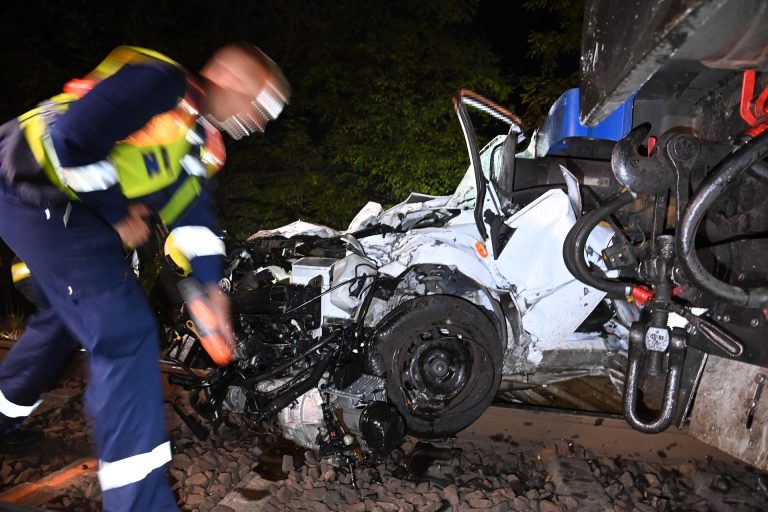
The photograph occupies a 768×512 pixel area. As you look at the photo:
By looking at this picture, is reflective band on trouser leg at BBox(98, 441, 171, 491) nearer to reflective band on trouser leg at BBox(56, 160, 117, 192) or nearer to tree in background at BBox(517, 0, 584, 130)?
reflective band on trouser leg at BBox(56, 160, 117, 192)

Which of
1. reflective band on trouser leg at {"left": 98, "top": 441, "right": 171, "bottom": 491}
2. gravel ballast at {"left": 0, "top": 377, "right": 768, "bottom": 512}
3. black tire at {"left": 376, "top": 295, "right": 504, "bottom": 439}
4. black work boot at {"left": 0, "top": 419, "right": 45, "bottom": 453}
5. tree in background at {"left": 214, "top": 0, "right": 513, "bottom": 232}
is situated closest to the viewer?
reflective band on trouser leg at {"left": 98, "top": 441, "right": 171, "bottom": 491}

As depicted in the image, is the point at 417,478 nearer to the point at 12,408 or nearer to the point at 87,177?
the point at 12,408

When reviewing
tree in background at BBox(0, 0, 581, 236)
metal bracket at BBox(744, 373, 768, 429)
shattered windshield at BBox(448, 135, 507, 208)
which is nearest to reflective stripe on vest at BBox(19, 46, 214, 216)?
shattered windshield at BBox(448, 135, 507, 208)

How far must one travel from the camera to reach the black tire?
333cm

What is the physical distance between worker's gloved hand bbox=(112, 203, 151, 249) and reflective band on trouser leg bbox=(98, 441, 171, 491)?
98 cm

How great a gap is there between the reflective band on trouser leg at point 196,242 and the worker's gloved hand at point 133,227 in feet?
0.48

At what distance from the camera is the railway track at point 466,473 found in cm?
304

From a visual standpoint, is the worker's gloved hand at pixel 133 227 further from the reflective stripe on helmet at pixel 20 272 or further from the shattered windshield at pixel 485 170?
the shattered windshield at pixel 485 170

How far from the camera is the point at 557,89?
9703 mm

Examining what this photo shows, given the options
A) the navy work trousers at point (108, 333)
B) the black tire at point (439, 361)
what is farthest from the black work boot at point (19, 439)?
the black tire at point (439, 361)

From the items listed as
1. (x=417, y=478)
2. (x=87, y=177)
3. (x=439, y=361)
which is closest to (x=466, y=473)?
(x=417, y=478)

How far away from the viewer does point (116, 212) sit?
236cm

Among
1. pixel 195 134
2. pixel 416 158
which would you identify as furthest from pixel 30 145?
pixel 416 158

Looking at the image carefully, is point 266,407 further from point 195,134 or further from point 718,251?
point 718,251
